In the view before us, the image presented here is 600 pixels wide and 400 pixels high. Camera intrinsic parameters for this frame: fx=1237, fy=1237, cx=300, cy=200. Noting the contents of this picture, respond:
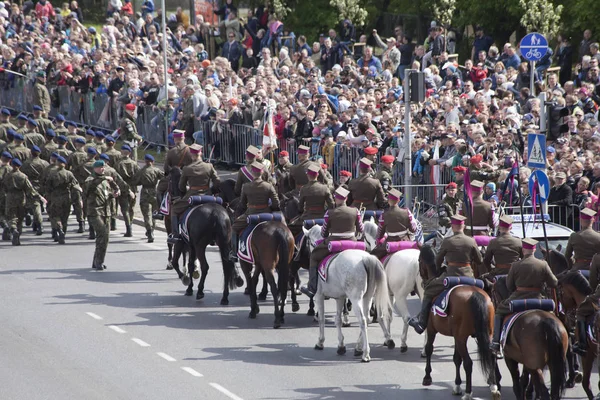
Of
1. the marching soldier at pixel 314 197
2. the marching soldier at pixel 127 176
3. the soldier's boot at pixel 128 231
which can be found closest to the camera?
the marching soldier at pixel 314 197

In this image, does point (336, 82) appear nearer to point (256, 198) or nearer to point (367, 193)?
point (367, 193)

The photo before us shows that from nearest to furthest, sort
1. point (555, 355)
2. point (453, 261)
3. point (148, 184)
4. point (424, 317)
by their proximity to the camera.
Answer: point (555, 355), point (453, 261), point (424, 317), point (148, 184)

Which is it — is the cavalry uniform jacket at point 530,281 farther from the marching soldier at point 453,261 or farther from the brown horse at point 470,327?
the marching soldier at point 453,261

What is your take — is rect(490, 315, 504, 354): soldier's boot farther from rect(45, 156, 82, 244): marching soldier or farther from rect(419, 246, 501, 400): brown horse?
rect(45, 156, 82, 244): marching soldier

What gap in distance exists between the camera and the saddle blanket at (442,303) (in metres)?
15.8

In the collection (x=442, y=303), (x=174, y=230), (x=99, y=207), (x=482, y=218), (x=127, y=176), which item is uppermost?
(x=127, y=176)

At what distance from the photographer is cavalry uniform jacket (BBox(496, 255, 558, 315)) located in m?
Result: 15.1

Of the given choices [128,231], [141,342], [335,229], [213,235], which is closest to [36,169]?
[128,231]

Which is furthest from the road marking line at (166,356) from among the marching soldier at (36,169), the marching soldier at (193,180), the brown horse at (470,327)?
the marching soldier at (36,169)

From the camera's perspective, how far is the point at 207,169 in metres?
21.8

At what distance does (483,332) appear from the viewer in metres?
15.4

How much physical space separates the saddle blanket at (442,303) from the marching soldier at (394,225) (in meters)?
2.62

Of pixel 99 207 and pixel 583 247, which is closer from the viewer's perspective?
pixel 583 247

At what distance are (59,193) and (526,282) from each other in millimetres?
14011
